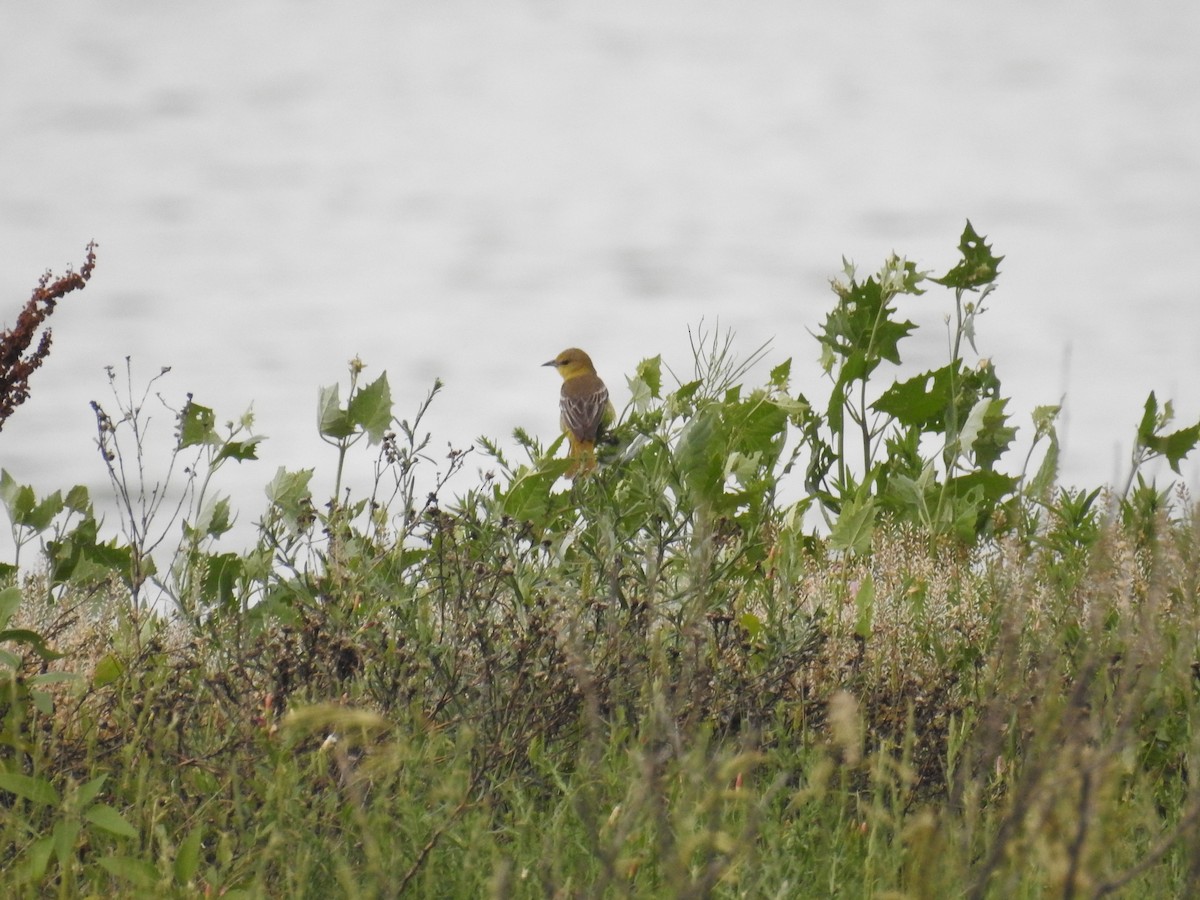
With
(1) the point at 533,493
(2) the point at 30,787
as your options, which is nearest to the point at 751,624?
(1) the point at 533,493

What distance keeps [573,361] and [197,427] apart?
546 centimetres

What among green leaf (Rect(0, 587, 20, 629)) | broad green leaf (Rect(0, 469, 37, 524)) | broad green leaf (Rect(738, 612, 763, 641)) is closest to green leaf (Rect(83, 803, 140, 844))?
green leaf (Rect(0, 587, 20, 629))

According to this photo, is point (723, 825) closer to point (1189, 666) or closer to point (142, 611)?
point (1189, 666)

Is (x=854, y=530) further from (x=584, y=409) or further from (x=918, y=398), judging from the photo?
(x=584, y=409)

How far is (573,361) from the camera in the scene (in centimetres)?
1023

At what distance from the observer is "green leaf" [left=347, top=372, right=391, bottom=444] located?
475 cm

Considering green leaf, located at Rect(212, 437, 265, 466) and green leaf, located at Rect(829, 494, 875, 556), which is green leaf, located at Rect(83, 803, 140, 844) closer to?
green leaf, located at Rect(212, 437, 265, 466)

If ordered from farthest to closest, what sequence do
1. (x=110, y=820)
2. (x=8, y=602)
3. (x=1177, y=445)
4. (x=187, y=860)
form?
(x=1177, y=445), (x=8, y=602), (x=110, y=820), (x=187, y=860)

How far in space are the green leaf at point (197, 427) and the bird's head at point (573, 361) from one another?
5.30 metres

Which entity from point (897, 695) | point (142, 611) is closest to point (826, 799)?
point (897, 695)

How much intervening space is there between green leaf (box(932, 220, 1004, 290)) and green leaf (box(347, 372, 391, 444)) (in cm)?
339

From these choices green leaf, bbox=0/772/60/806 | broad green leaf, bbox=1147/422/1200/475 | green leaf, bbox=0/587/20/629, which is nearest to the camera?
green leaf, bbox=0/772/60/806

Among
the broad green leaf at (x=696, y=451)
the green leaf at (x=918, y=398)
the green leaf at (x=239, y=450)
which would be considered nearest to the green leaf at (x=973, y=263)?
the green leaf at (x=918, y=398)

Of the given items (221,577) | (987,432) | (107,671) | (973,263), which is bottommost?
(107,671)
